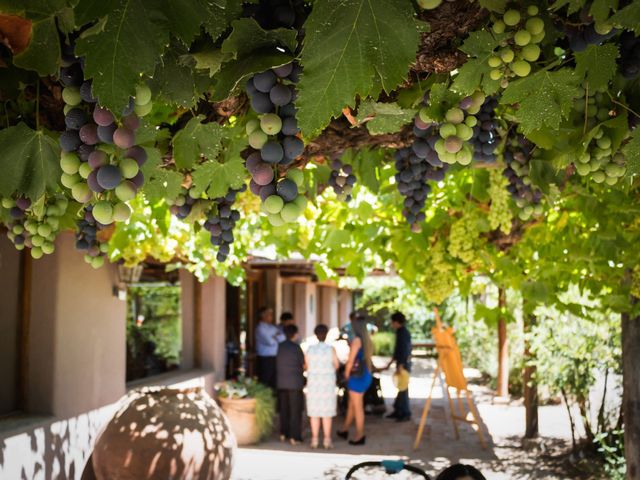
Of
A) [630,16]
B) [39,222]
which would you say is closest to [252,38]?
[630,16]

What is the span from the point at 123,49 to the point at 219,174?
1.17 m

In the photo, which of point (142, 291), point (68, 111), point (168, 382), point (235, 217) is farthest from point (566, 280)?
point (142, 291)

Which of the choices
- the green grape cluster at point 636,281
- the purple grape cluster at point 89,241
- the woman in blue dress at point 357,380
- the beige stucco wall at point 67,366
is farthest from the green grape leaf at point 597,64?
the woman in blue dress at point 357,380

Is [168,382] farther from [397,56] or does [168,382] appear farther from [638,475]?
[397,56]

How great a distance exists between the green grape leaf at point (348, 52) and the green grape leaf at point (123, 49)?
269 millimetres

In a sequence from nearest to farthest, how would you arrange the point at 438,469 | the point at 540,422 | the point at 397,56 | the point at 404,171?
the point at 397,56 → the point at 404,171 → the point at 438,469 → the point at 540,422

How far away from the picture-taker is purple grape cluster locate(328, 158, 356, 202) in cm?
277

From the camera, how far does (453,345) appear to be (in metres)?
7.60

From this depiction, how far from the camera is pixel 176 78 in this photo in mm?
1333

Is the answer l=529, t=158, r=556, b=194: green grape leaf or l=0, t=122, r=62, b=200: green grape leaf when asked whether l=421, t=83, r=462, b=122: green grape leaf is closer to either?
l=529, t=158, r=556, b=194: green grape leaf

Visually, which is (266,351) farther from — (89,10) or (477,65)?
(89,10)

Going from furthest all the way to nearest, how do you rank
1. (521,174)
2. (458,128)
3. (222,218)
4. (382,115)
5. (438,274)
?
(438,274) → (222,218) → (521,174) → (382,115) → (458,128)

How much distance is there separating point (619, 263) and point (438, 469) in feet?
13.2

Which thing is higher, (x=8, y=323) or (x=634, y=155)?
(x=634, y=155)
